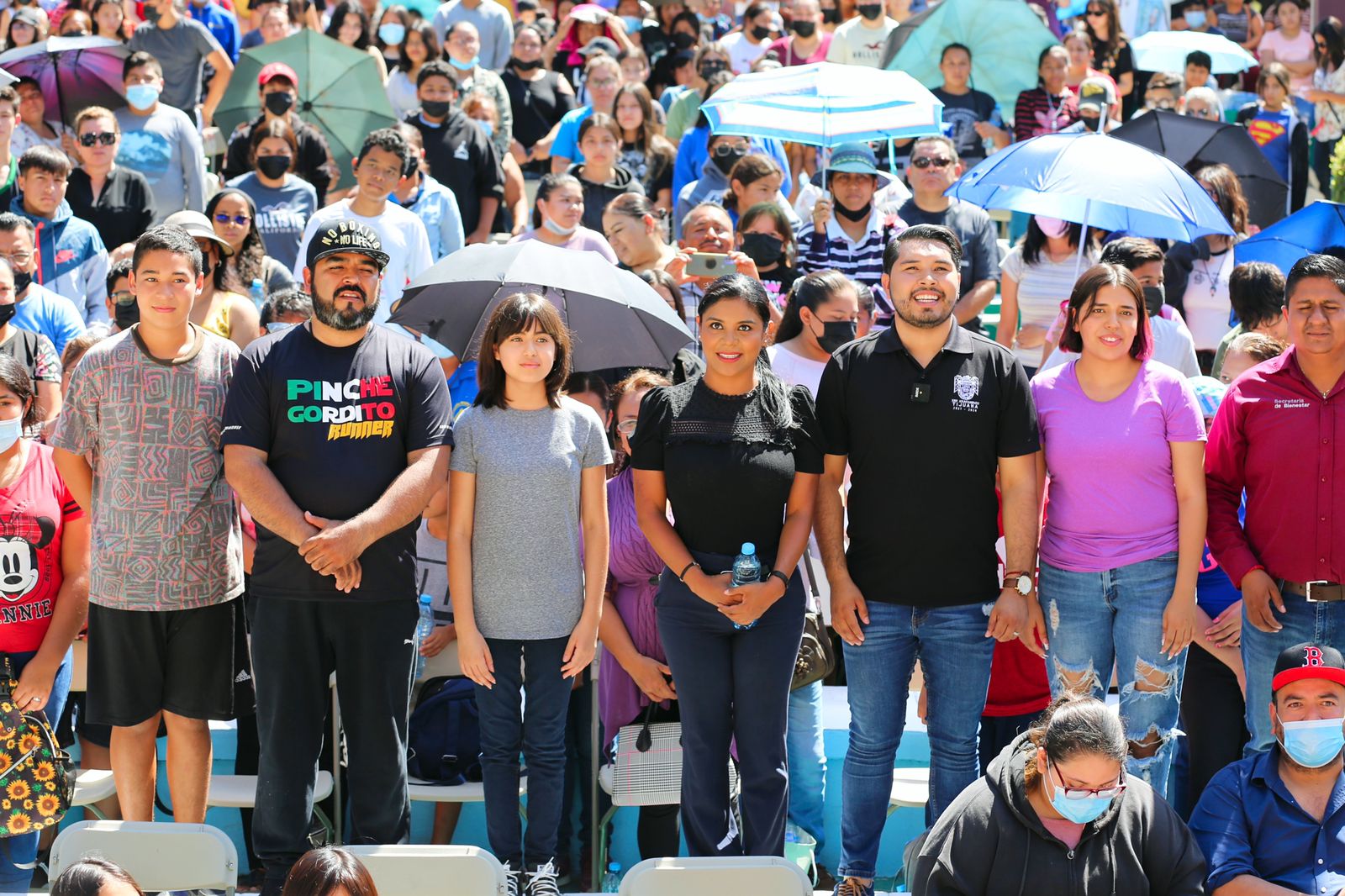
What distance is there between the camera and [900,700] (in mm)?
4441

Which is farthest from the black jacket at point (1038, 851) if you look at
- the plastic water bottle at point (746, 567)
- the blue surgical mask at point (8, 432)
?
the blue surgical mask at point (8, 432)

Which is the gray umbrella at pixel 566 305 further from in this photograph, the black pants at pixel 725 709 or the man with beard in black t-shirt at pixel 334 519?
the black pants at pixel 725 709

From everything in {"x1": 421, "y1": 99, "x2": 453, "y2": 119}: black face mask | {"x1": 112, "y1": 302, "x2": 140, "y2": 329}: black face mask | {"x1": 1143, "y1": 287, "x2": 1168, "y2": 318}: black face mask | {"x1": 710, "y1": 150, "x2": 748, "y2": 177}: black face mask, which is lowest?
{"x1": 112, "y1": 302, "x2": 140, "y2": 329}: black face mask

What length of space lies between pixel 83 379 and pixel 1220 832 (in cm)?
345

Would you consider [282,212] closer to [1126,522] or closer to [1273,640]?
[1126,522]

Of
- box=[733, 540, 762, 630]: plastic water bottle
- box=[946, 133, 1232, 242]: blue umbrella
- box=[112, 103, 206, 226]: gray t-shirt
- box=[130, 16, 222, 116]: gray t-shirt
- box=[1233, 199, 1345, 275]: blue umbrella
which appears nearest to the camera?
box=[733, 540, 762, 630]: plastic water bottle

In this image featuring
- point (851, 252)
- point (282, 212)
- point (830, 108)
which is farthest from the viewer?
point (282, 212)

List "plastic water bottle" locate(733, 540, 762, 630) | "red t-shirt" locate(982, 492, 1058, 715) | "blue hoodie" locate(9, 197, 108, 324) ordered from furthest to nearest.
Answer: "blue hoodie" locate(9, 197, 108, 324) < "red t-shirt" locate(982, 492, 1058, 715) < "plastic water bottle" locate(733, 540, 762, 630)

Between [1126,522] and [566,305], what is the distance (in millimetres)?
2150

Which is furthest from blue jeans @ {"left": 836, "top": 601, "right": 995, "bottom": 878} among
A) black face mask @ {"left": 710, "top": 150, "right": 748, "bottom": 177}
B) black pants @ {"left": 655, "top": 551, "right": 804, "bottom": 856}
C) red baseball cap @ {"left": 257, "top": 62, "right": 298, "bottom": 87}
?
red baseball cap @ {"left": 257, "top": 62, "right": 298, "bottom": 87}

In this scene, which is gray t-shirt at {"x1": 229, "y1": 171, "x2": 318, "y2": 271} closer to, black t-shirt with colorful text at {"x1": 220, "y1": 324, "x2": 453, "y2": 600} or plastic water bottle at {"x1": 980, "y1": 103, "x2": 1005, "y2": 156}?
black t-shirt with colorful text at {"x1": 220, "y1": 324, "x2": 453, "y2": 600}

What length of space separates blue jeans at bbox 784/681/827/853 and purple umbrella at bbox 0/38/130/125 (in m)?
6.09

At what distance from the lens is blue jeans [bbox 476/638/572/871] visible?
4.48 metres

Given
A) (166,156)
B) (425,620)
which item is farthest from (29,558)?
(166,156)
